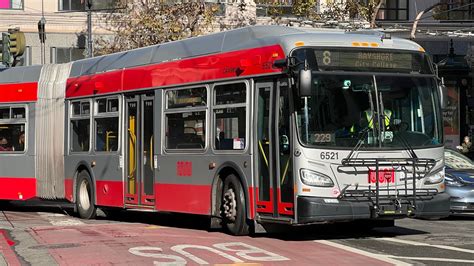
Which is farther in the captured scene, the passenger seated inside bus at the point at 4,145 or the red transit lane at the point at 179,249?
the passenger seated inside bus at the point at 4,145

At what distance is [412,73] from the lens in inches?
528

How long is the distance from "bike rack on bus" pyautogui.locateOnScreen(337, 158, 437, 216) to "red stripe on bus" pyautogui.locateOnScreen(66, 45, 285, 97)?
1804 millimetres

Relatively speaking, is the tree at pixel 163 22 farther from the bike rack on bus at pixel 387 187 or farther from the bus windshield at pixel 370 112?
the bike rack on bus at pixel 387 187

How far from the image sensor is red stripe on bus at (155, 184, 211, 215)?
14.7m

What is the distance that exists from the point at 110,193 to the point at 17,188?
3.73 metres

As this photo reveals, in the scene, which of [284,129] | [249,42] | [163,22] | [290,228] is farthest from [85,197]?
[163,22]

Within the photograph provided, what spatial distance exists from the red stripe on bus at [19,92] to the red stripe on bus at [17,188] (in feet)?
5.96

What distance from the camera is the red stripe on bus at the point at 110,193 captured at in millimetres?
17547

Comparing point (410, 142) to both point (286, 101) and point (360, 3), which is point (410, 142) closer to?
point (286, 101)

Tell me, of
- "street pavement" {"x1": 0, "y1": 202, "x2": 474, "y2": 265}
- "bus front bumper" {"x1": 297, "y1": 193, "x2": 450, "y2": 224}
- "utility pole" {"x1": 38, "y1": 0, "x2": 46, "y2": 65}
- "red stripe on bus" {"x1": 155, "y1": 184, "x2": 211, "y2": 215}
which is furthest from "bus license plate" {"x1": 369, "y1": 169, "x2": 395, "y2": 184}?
"utility pole" {"x1": 38, "y1": 0, "x2": 46, "y2": 65}

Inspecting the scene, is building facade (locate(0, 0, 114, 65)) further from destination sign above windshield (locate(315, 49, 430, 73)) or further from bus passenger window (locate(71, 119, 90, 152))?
destination sign above windshield (locate(315, 49, 430, 73))

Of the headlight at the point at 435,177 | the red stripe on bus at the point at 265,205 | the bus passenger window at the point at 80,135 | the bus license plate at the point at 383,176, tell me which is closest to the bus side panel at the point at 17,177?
the bus passenger window at the point at 80,135

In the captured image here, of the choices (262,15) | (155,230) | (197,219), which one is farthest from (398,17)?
(155,230)

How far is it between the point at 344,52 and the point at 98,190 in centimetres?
723
